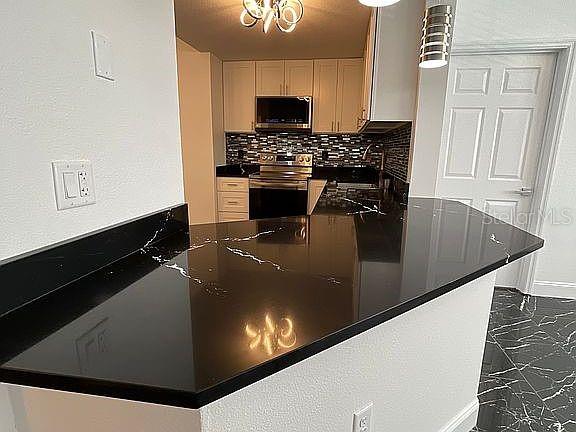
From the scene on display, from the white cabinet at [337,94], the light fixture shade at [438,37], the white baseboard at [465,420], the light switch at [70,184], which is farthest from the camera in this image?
the white cabinet at [337,94]

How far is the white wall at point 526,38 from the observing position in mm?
→ 2580

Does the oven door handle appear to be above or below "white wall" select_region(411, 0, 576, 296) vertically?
below

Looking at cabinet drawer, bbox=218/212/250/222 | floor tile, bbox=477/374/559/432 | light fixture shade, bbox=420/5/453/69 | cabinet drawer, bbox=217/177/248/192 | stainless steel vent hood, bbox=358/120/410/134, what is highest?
light fixture shade, bbox=420/5/453/69

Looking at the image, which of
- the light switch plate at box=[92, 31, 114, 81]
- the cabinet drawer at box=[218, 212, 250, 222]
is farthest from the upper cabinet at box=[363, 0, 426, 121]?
the cabinet drawer at box=[218, 212, 250, 222]

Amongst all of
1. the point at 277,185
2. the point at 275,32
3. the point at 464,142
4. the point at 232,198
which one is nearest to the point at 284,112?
the point at 277,185

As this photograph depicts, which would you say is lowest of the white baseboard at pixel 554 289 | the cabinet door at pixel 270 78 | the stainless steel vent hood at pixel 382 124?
the white baseboard at pixel 554 289

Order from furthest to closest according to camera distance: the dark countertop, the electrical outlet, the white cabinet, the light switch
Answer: the white cabinet
the electrical outlet
the light switch
the dark countertop

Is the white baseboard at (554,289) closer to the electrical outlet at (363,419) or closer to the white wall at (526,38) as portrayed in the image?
the white wall at (526,38)

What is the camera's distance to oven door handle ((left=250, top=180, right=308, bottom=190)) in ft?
14.1

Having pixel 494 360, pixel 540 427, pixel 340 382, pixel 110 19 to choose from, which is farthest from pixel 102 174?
pixel 494 360

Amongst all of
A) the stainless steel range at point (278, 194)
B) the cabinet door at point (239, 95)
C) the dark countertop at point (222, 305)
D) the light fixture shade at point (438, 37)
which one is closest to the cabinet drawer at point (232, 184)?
the stainless steel range at point (278, 194)

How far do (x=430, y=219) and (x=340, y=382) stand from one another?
3.30 feet

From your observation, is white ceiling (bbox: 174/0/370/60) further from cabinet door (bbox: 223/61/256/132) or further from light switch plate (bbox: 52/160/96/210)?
light switch plate (bbox: 52/160/96/210)

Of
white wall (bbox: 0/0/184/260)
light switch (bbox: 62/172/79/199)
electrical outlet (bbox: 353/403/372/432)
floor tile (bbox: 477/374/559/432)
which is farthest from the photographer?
floor tile (bbox: 477/374/559/432)
